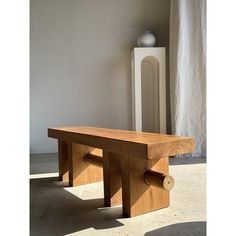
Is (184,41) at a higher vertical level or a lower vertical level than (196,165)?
higher

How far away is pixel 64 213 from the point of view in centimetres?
144

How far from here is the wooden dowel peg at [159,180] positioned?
1.29 meters

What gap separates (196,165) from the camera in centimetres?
260

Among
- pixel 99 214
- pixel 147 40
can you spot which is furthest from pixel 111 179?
pixel 147 40

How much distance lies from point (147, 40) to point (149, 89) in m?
0.65

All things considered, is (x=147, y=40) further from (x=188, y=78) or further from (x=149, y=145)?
(x=149, y=145)

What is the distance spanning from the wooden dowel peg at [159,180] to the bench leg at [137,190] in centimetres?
3

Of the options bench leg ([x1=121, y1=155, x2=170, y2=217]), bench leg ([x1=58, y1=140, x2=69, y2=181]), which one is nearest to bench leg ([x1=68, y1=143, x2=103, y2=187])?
bench leg ([x1=58, y1=140, x2=69, y2=181])

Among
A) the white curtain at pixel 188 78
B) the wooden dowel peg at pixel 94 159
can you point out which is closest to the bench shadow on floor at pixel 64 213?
the wooden dowel peg at pixel 94 159

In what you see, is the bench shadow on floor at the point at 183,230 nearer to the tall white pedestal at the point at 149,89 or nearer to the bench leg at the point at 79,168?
the bench leg at the point at 79,168
